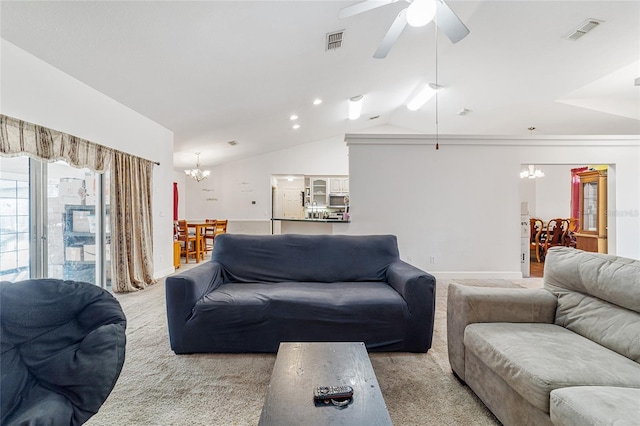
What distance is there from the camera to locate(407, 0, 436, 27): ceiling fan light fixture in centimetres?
219

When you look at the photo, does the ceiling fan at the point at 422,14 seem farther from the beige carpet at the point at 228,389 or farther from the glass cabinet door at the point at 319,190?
the glass cabinet door at the point at 319,190

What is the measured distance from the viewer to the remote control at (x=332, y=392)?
1.18 m

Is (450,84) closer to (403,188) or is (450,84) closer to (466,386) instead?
(403,188)

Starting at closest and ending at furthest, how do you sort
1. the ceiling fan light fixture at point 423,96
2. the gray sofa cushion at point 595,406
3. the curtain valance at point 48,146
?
the gray sofa cushion at point 595,406, the curtain valance at point 48,146, the ceiling fan light fixture at point 423,96

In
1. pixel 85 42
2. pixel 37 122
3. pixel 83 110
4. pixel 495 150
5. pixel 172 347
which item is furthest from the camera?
pixel 495 150

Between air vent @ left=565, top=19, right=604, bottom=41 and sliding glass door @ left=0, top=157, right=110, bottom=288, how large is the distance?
615 cm

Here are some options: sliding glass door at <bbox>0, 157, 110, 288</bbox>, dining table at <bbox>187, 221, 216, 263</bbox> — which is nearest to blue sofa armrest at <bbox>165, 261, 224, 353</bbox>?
sliding glass door at <bbox>0, 157, 110, 288</bbox>

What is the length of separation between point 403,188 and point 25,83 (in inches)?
186

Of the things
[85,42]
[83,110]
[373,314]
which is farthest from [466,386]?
[83,110]

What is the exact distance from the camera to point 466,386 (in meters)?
1.99

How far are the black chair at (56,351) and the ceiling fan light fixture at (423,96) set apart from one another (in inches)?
231

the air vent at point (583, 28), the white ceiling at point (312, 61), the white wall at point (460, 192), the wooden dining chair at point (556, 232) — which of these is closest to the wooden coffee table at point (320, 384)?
the white ceiling at point (312, 61)

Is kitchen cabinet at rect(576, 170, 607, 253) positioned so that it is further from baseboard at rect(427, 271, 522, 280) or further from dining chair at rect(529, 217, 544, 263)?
baseboard at rect(427, 271, 522, 280)

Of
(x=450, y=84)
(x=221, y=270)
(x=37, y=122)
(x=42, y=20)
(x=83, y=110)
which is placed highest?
(x=450, y=84)
